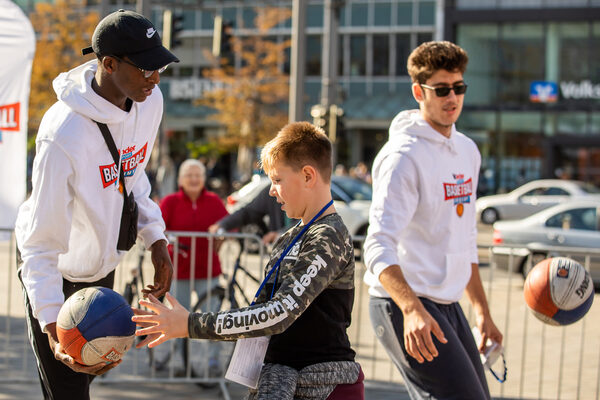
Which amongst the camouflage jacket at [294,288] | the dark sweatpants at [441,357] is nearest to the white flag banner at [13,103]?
the dark sweatpants at [441,357]

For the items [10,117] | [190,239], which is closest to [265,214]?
[190,239]

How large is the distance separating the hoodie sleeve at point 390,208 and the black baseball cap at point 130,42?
1121 mm

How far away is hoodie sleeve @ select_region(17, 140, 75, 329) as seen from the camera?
9.84 ft

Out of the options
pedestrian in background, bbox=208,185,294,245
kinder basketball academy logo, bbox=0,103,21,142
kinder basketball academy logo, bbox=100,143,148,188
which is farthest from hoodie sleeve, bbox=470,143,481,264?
pedestrian in background, bbox=208,185,294,245

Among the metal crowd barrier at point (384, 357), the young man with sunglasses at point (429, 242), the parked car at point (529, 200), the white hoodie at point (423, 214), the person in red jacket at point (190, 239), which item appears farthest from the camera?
the parked car at point (529, 200)

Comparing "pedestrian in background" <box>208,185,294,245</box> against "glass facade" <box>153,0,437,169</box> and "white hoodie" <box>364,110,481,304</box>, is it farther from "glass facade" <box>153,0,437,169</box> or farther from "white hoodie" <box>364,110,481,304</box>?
"glass facade" <box>153,0,437,169</box>

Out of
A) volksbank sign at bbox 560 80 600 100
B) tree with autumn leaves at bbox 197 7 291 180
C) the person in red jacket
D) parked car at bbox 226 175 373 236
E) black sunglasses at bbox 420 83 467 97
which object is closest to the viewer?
black sunglasses at bbox 420 83 467 97

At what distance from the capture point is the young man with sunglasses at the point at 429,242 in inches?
139

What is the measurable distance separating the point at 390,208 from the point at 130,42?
1.30 m

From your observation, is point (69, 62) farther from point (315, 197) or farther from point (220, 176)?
point (315, 197)

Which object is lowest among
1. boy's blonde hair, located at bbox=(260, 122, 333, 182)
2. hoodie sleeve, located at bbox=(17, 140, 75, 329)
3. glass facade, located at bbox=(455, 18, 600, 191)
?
hoodie sleeve, located at bbox=(17, 140, 75, 329)

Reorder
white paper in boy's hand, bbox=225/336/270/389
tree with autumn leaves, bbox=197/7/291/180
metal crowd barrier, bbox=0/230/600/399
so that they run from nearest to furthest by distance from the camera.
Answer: white paper in boy's hand, bbox=225/336/270/389
metal crowd barrier, bbox=0/230/600/399
tree with autumn leaves, bbox=197/7/291/180

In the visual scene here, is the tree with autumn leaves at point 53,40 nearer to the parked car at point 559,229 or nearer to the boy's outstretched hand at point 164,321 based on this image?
the parked car at point 559,229

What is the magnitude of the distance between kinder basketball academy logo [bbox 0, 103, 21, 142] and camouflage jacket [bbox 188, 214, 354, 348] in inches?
182
